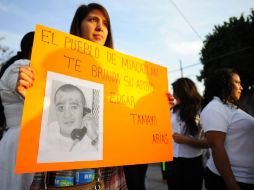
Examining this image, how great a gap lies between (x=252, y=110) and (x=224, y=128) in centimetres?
172

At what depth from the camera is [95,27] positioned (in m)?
1.49

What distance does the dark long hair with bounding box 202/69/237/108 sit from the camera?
78.5 inches

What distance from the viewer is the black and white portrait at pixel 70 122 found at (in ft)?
3.35

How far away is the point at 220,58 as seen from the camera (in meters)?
20.9

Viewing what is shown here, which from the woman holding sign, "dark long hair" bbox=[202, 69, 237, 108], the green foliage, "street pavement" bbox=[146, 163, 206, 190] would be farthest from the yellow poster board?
the green foliage

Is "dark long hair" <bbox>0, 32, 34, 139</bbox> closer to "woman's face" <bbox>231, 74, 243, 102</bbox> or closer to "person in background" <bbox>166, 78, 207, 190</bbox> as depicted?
"woman's face" <bbox>231, 74, 243, 102</bbox>

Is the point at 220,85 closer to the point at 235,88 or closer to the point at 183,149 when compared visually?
the point at 235,88

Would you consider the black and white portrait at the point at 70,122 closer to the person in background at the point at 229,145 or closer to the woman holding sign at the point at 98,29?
the woman holding sign at the point at 98,29

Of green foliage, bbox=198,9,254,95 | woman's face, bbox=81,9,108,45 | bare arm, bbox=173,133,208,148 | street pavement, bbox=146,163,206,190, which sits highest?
green foliage, bbox=198,9,254,95

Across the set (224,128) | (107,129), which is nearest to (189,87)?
(224,128)

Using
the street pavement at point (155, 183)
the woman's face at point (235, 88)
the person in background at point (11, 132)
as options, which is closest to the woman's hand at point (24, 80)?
the person in background at point (11, 132)

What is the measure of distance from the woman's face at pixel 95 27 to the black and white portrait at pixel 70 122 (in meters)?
0.37

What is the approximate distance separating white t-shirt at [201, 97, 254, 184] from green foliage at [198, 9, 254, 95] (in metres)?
17.7

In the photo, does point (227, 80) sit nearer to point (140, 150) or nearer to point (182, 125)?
point (182, 125)
